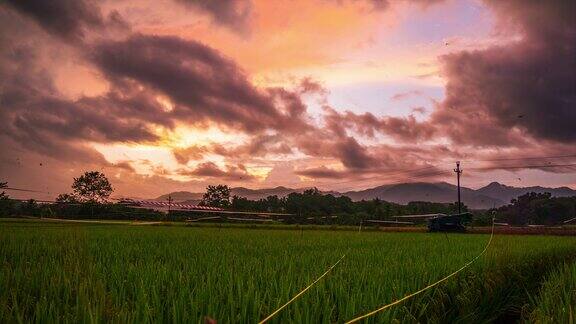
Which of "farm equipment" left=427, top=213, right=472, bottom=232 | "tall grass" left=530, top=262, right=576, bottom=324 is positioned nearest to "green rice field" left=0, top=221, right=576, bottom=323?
"tall grass" left=530, top=262, right=576, bottom=324

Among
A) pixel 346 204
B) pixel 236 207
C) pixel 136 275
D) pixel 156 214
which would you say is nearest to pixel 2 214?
pixel 156 214

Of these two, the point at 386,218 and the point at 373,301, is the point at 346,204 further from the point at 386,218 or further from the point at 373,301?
the point at 373,301

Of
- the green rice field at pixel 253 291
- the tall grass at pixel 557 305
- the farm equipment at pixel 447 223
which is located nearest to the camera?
the green rice field at pixel 253 291

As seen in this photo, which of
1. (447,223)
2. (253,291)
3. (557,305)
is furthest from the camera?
(447,223)

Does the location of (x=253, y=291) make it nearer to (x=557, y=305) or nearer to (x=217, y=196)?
(x=557, y=305)

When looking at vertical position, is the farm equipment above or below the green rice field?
below

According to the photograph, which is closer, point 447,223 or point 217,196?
point 447,223

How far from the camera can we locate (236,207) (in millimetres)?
88625

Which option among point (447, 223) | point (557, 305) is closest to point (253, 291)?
point (557, 305)

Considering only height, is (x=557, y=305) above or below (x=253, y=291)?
below

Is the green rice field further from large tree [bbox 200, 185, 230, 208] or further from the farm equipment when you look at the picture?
large tree [bbox 200, 185, 230, 208]

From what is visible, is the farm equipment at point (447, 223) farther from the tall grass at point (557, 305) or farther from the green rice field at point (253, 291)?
the tall grass at point (557, 305)

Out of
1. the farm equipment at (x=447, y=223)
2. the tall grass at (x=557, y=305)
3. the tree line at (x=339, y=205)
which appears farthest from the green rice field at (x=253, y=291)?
the tree line at (x=339, y=205)

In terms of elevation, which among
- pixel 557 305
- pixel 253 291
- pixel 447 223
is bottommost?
pixel 447 223
